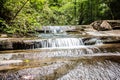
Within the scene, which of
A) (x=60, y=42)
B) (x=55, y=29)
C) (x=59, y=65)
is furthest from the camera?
(x=55, y=29)

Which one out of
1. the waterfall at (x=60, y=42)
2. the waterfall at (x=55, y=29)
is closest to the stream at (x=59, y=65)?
the waterfall at (x=60, y=42)

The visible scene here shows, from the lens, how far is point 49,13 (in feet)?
59.4

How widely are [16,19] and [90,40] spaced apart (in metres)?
4.34

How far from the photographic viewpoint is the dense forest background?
995 centimetres

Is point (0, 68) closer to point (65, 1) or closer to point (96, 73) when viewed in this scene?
point (96, 73)

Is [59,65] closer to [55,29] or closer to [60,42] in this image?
[60,42]

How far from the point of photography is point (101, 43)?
372 inches

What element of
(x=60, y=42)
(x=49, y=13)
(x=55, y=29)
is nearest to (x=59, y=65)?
(x=60, y=42)

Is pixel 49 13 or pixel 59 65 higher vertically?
pixel 59 65

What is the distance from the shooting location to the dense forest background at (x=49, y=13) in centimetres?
995

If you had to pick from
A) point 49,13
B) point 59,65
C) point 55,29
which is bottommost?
point 55,29

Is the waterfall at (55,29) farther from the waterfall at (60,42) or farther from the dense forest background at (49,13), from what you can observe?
the waterfall at (60,42)

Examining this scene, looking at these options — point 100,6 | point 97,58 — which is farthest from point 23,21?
point 100,6

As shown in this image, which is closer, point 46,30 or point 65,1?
point 46,30
